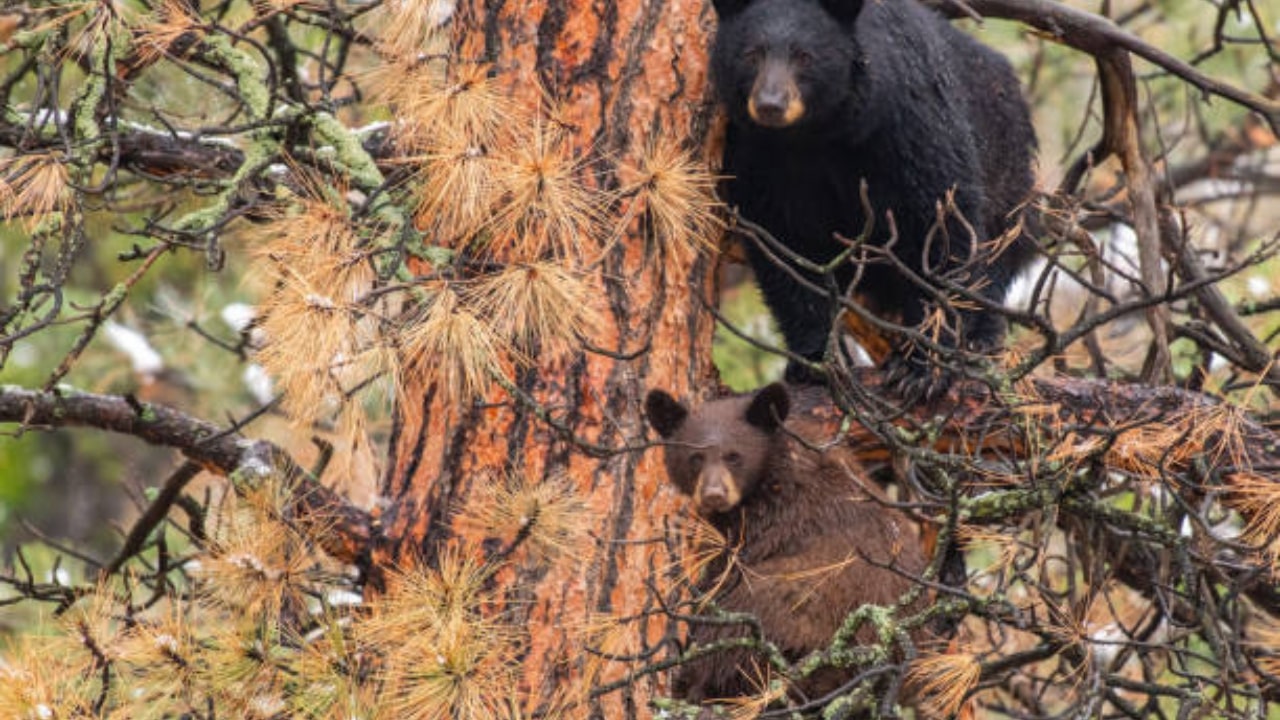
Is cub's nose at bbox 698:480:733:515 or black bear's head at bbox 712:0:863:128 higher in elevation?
black bear's head at bbox 712:0:863:128

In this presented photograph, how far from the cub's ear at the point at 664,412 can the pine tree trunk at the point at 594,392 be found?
0.26ft

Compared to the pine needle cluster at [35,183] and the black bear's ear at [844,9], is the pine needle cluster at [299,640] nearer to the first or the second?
the pine needle cluster at [35,183]

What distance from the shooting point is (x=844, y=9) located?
4.37 meters

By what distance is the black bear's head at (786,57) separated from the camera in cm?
411

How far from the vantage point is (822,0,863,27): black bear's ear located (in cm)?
436

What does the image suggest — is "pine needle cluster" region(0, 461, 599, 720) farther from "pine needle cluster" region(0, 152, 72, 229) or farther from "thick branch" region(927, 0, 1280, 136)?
"thick branch" region(927, 0, 1280, 136)

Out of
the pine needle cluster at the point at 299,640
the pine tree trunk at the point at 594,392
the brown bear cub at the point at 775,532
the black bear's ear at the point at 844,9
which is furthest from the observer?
the black bear's ear at the point at 844,9

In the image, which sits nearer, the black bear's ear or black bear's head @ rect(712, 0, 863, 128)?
black bear's head @ rect(712, 0, 863, 128)

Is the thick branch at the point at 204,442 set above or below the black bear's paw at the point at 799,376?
above

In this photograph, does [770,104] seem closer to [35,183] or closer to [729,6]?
[729,6]

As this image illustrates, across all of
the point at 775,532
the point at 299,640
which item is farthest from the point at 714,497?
the point at 299,640

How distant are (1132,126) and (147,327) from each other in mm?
4533

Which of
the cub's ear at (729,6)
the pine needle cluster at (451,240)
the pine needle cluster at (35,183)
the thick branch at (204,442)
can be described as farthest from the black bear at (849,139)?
the pine needle cluster at (35,183)

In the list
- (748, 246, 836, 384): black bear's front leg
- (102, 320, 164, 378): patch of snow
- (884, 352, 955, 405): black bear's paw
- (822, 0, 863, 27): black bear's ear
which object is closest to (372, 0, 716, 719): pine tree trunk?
(822, 0, 863, 27): black bear's ear
